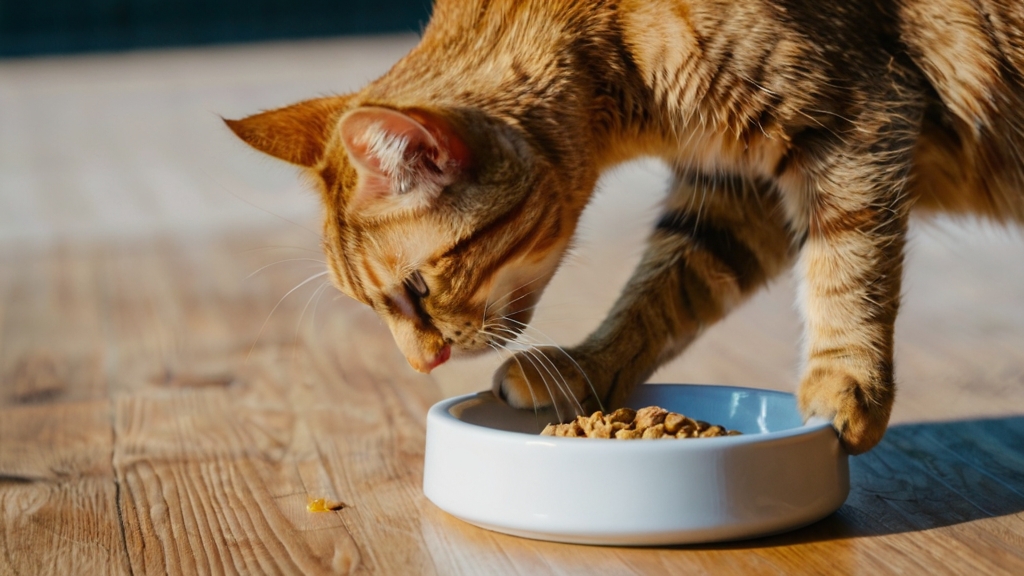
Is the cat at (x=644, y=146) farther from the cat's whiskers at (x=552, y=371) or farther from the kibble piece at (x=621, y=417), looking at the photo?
the kibble piece at (x=621, y=417)

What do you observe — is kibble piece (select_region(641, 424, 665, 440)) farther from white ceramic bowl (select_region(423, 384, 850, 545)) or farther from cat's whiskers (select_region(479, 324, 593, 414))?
cat's whiskers (select_region(479, 324, 593, 414))

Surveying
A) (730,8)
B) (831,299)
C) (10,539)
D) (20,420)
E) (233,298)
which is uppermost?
(730,8)

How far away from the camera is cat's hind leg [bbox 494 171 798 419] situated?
164 centimetres

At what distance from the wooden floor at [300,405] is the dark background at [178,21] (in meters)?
2.19

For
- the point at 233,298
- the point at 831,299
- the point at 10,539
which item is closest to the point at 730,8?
the point at 831,299

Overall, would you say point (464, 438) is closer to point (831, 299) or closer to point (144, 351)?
point (831, 299)

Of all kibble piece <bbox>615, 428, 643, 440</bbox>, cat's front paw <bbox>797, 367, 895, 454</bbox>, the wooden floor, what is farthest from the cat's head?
cat's front paw <bbox>797, 367, 895, 454</bbox>

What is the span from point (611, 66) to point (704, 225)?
0.36 m

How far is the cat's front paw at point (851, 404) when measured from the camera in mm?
1293

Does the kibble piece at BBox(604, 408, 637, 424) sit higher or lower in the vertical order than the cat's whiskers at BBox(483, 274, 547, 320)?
lower

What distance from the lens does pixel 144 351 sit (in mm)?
2363

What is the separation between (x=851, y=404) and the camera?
1308 millimetres

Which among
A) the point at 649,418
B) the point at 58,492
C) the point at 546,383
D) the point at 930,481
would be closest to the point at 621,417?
the point at 649,418

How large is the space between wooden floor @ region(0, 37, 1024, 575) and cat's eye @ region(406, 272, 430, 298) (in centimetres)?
26
